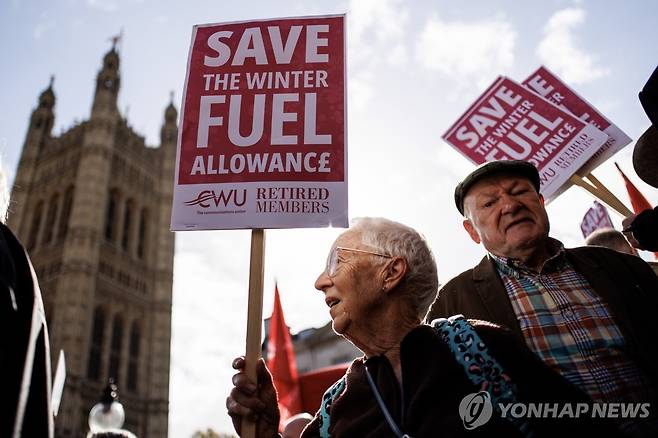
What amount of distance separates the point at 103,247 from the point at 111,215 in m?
3.00

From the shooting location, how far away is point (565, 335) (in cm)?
168

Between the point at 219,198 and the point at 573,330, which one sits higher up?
the point at 219,198

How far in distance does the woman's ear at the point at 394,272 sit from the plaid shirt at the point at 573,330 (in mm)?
529

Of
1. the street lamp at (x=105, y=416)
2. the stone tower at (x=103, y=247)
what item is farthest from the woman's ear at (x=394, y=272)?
the stone tower at (x=103, y=247)

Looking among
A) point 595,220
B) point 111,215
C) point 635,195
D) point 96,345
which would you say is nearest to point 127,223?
point 111,215

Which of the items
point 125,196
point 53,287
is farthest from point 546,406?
point 125,196

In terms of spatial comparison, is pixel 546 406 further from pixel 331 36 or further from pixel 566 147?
pixel 566 147

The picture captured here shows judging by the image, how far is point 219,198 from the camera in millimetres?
1985

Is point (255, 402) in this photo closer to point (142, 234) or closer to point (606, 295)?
point (606, 295)

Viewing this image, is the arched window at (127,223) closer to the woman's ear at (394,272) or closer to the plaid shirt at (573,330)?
the plaid shirt at (573,330)

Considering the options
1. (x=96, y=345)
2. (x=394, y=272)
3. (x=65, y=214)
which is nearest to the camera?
(x=394, y=272)

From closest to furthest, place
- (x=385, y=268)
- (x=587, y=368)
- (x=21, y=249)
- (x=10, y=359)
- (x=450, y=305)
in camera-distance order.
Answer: (x=10, y=359), (x=21, y=249), (x=385, y=268), (x=587, y=368), (x=450, y=305)

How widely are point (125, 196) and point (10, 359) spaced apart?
125 feet

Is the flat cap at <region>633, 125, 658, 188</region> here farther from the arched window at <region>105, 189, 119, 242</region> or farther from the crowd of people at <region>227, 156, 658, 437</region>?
the arched window at <region>105, 189, 119, 242</region>
